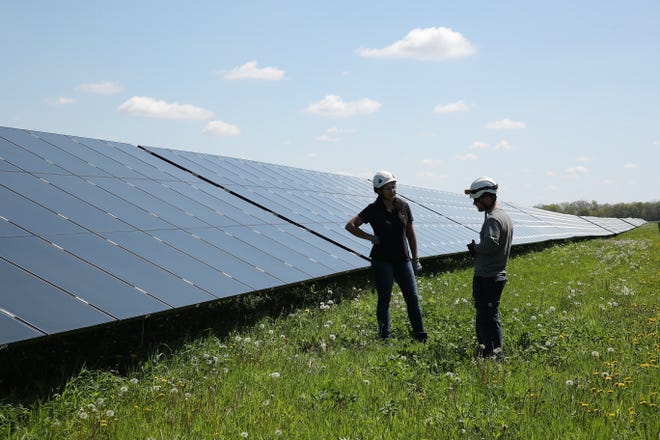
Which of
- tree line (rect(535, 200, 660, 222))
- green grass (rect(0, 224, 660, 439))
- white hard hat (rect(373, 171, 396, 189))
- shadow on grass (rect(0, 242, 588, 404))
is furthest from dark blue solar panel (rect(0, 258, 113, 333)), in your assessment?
tree line (rect(535, 200, 660, 222))

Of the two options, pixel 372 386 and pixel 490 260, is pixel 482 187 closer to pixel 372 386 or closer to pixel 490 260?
pixel 490 260

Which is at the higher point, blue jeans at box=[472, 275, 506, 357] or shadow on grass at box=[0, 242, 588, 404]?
blue jeans at box=[472, 275, 506, 357]

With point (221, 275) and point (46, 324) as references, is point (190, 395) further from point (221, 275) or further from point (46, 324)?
point (221, 275)

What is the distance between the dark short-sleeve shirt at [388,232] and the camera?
28.1 ft

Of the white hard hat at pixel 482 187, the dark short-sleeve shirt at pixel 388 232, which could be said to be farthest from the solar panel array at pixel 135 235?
the white hard hat at pixel 482 187

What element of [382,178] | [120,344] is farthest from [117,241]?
[382,178]

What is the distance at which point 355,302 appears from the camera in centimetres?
1123

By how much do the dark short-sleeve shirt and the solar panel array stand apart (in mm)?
1673

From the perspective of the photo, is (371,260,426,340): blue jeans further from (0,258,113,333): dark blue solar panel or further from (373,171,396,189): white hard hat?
(0,258,113,333): dark blue solar panel

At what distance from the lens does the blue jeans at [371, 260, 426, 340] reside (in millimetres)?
8633

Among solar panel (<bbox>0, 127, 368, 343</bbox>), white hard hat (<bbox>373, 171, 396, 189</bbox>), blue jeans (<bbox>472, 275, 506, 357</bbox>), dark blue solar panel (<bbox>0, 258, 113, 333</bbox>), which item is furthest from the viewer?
white hard hat (<bbox>373, 171, 396, 189</bbox>)

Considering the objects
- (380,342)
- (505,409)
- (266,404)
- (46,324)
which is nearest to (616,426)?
(505,409)

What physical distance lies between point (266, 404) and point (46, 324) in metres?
2.07

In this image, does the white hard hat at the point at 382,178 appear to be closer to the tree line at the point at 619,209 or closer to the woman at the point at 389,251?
the woman at the point at 389,251
